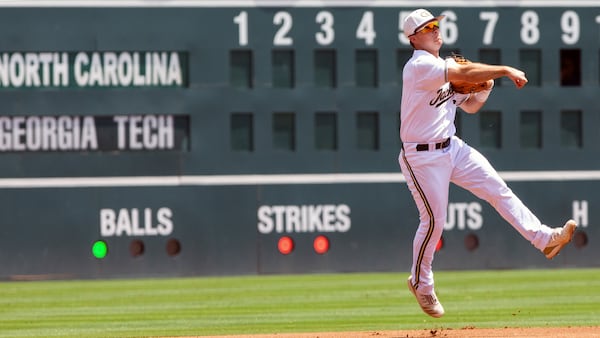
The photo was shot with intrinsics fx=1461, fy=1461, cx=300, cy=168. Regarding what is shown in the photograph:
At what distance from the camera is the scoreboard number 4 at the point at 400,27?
53.8ft

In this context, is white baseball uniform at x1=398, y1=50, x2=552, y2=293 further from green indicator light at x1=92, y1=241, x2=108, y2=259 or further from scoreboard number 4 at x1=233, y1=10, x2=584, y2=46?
green indicator light at x1=92, y1=241, x2=108, y2=259


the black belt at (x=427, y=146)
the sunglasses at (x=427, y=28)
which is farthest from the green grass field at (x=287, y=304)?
the sunglasses at (x=427, y=28)

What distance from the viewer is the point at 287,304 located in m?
13.6

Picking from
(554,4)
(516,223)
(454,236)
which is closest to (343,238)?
(454,236)

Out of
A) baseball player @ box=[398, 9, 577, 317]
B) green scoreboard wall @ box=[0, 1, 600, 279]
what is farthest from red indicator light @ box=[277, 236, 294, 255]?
baseball player @ box=[398, 9, 577, 317]

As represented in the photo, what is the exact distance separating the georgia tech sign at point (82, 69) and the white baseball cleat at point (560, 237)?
7009mm

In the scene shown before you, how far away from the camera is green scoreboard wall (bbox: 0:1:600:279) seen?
16.0m

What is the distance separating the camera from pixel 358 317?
12.4 metres

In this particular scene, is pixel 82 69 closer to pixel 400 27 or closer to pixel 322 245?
pixel 322 245

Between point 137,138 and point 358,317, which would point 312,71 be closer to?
point 137,138

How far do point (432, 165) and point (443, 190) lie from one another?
19 cm

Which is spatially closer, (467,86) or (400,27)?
(467,86)

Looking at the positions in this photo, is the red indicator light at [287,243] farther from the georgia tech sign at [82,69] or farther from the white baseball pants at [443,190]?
the white baseball pants at [443,190]

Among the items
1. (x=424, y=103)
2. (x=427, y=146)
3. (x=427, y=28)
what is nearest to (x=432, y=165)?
(x=427, y=146)
